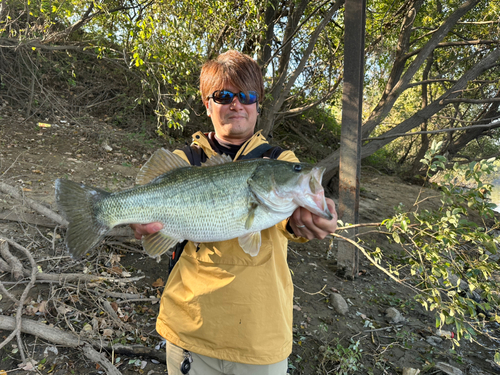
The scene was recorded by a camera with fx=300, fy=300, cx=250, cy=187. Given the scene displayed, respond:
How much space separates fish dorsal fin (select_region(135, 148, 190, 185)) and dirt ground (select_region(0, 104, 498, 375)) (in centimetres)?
199

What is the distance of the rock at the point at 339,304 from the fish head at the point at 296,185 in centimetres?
318

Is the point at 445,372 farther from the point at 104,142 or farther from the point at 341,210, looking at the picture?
the point at 104,142

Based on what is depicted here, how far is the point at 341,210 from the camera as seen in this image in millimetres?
4945

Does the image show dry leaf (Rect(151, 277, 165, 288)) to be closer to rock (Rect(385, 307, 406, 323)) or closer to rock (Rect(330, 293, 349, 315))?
rock (Rect(330, 293, 349, 315))

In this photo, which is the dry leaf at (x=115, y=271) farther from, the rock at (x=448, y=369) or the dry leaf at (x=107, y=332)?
the rock at (x=448, y=369)

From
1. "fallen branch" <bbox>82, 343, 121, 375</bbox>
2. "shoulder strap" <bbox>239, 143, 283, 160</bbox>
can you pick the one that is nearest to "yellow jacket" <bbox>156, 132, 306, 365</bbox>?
"shoulder strap" <bbox>239, 143, 283, 160</bbox>

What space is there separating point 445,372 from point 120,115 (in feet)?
34.0

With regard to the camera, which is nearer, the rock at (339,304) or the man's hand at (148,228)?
the man's hand at (148,228)

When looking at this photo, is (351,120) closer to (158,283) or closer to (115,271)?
(158,283)

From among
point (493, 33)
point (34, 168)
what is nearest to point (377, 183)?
point (493, 33)

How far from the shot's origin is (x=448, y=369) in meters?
3.31

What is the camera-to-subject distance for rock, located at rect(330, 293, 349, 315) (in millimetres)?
4273

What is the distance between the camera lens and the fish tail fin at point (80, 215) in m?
1.80

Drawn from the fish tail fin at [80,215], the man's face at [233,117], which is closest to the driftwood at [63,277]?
the fish tail fin at [80,215]
